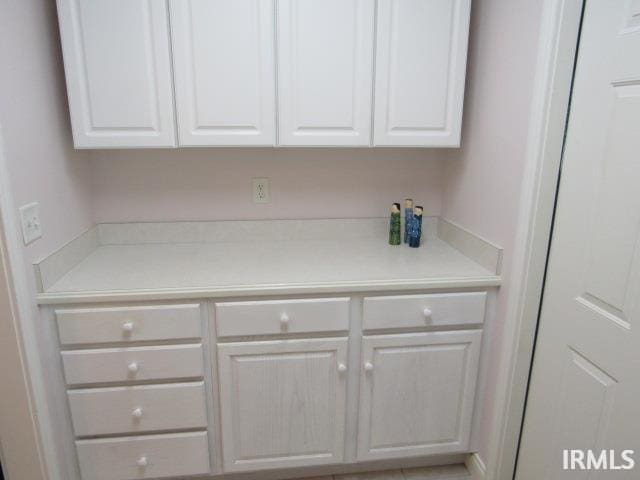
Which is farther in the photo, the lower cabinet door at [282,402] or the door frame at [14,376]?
the lower cabinet door at [282,402]

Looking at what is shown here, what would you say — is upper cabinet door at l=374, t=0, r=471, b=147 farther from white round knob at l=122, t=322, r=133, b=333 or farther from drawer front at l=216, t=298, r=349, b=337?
white round knob at l=122, t=322, r=133, b=333

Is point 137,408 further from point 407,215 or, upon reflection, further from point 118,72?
point 407,215

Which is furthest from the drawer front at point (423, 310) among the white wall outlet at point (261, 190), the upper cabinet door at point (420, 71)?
the white wall outlet at point (261, 190)

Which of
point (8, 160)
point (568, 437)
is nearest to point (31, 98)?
point (8, 160)

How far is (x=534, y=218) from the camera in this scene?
4.41ft

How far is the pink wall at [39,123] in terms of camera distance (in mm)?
1263

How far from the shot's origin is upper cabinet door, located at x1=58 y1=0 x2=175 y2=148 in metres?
1.45

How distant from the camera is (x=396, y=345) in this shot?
1603 millimetres

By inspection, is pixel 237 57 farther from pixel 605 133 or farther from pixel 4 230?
pixel 605 133

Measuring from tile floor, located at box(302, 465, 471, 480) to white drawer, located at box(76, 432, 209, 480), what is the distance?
52 centimetres

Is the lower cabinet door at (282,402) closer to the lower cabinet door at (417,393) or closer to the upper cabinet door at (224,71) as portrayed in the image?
the lower cabinet door at (417,393)

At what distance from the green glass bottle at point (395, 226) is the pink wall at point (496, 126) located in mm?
267

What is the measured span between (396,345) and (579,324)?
0.61 m

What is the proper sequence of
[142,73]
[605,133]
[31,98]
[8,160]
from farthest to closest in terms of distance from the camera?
[142,73], [31,98], [8,160], [605,133]
